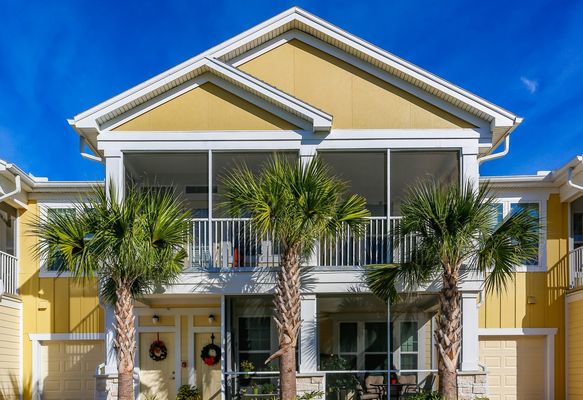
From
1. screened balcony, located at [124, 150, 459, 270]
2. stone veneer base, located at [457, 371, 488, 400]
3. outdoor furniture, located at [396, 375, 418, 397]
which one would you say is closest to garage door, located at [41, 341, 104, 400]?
screened balcony, located at [124, 150, 459, 270]

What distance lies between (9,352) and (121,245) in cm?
567

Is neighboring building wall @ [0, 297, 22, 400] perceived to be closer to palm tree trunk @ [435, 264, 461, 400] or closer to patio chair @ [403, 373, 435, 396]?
patio chair @ [403, 373, 435, 396]

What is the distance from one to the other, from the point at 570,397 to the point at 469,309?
4.39m

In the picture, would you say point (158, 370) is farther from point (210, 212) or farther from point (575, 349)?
point (575, 349)

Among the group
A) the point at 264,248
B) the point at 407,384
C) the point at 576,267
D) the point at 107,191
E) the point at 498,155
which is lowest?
the point at 407,384

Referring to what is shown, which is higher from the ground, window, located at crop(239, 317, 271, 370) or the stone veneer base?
window, located at crop(239, 317, 271, 370)

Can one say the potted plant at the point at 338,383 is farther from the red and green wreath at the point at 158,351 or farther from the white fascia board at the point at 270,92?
the white fascia board at the point at 270,92

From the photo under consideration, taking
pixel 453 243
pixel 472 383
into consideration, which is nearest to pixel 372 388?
pixel 472 383

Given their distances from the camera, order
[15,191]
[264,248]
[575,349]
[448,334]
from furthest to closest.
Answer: [575,349], [15,191], [264,248], [448,334]

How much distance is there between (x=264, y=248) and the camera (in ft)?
35.5

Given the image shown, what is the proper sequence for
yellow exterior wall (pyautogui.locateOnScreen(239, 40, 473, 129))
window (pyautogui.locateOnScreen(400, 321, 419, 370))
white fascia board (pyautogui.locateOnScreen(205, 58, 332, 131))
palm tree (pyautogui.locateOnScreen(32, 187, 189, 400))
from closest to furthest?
palm tree (pyautogui.locateOnScreen(32, 187, 189, 400)), white fascia board (pyautogui.locateOnScreen(205, 58, 332, 131)), yellow exterior wall (pyautogui.locateOnScreen(239, 40, 473, 129)), window (pyautogui.locateOnScreen(400, 321, 419, 370))

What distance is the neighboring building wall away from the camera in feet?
39.8

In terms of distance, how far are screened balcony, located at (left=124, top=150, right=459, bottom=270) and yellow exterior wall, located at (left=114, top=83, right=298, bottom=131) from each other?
1.84ft

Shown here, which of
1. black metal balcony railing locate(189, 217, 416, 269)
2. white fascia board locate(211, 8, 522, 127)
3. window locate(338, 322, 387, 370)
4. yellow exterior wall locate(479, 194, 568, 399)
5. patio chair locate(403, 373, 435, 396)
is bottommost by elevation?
patio chair locate(403, 373, 435, 396)
